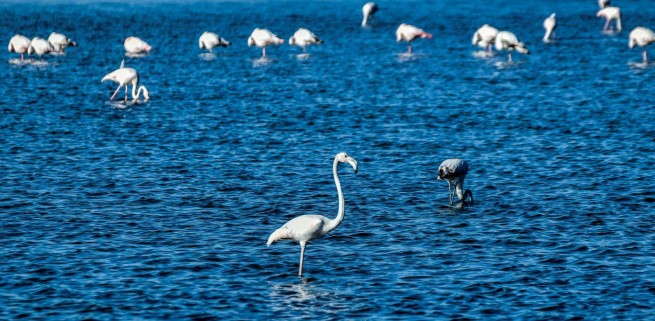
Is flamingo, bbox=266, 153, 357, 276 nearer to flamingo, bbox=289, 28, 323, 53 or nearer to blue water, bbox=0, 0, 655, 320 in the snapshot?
blue water, bbox=0, 0, 655, 320

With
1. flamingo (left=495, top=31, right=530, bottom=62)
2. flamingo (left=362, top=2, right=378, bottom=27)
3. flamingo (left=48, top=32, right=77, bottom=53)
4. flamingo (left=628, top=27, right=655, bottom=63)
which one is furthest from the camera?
flamingo (left=362, top=2, right=378, bottom=27)

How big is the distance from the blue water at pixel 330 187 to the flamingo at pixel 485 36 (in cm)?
93

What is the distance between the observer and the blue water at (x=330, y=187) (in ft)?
Result: 61.8

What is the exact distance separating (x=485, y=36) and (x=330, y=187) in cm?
2839

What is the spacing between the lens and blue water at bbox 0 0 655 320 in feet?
61.8

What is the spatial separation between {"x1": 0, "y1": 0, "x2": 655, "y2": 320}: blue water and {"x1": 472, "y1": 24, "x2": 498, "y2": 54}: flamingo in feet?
3.04

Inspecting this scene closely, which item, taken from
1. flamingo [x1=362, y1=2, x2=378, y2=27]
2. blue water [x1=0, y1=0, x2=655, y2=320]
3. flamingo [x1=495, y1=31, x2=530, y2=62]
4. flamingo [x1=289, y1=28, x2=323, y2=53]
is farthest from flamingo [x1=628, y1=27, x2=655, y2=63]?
flamingo [x1=362, y1=2, x2=378, y2=27]

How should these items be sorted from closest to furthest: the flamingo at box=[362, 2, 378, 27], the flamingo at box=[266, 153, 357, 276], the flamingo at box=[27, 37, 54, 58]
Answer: the flamingo at box=[266, 153, 357, 276] → the flamingo at box=[27, 37, 54, 58] → the flamingo at box=[362, 2, 378, 27]

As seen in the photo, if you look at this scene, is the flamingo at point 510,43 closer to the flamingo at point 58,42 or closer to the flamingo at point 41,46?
the flamingo at point 58,42

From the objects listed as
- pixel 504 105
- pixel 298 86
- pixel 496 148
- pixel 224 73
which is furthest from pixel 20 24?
pixel 496 148

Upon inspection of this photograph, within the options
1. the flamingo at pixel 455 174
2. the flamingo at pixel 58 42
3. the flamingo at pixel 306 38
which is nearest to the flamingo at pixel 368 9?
the flamingo at pixel 306 38

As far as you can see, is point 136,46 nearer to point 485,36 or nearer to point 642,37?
point 485,36

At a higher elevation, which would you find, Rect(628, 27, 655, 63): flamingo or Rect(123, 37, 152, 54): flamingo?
Rect(123, 37, 152, 54): flamingo

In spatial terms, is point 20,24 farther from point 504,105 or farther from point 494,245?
point 494,245
